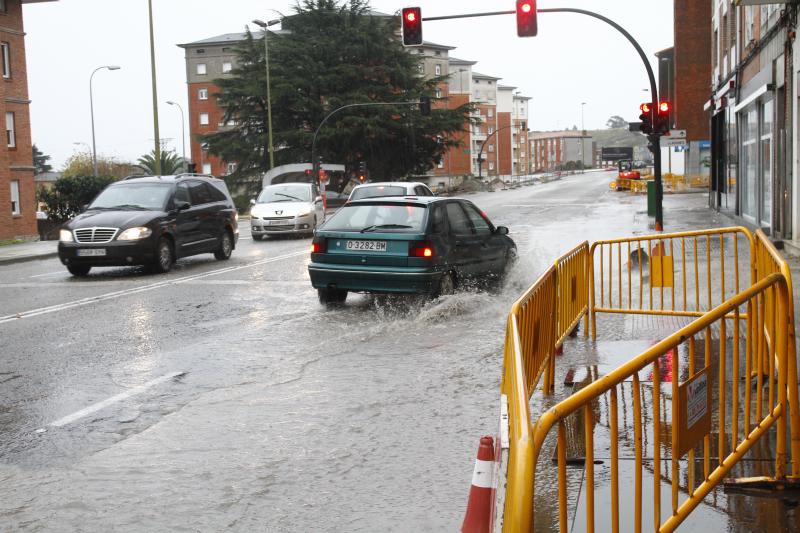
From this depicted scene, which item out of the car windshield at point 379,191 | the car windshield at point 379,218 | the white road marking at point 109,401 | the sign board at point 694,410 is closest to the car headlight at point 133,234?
the car windshield at point 379,218

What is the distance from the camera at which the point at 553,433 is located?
6.11m

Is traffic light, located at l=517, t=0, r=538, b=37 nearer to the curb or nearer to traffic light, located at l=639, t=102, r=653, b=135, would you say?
traffic light, located at l=639, t=102, r=653, b=135

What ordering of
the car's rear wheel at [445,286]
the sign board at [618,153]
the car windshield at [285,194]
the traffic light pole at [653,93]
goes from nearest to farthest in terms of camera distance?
the car's rear wheel at [445,286]
the traffic light pole at [653,93]
the car windshield at [285,194]
the sign board at [618,153]

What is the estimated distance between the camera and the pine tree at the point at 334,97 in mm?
60562

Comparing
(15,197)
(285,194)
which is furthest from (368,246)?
(15,197)

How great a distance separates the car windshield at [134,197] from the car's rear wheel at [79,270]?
136cm

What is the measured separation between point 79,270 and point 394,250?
799cm

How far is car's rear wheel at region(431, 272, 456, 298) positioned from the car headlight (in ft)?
22.9

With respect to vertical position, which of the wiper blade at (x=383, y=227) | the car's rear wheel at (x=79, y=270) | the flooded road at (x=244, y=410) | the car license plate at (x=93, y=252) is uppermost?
the wiper blade at (x=383, y=227)

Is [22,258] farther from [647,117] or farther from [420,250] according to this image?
[647,117]

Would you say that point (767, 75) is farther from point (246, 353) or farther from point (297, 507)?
point (297, 507)

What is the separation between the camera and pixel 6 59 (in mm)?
39344

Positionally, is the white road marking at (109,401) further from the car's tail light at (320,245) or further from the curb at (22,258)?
the curb at (22,258)

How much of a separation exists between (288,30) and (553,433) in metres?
62.7
